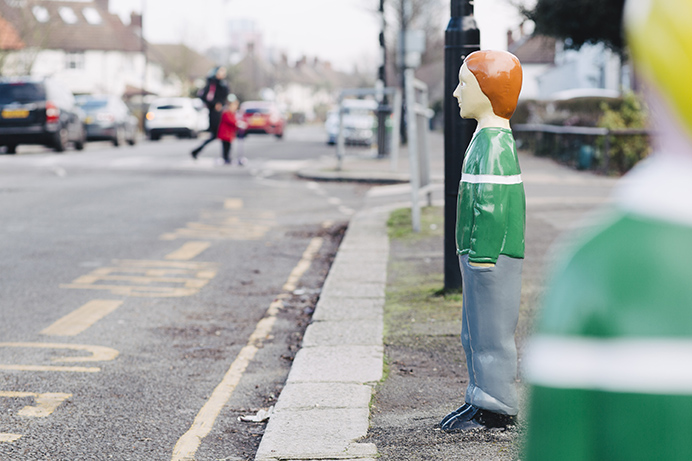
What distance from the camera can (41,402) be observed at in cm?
411

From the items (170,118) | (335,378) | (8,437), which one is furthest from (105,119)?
(8,437)

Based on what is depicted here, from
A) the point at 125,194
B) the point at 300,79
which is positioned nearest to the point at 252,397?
the point at 125,194

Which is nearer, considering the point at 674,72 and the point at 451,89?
the point at 674,72

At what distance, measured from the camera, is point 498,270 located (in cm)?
308

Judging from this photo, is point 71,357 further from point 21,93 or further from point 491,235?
point 21,93

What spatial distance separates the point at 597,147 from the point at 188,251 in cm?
1111

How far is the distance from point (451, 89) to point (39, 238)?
5061mm

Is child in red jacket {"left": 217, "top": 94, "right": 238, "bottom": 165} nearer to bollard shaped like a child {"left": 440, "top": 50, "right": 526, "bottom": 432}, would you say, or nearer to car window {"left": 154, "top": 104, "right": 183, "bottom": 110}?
bollard shaped like a child {"left": 440, "top": 50, "right": 526, "bottom": 432}

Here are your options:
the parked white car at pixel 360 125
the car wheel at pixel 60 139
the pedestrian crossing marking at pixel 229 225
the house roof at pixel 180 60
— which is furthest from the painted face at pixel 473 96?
the house roof at pixel 180 60

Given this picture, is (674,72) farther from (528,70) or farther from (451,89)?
(528,70)

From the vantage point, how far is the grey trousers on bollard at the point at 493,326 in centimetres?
310

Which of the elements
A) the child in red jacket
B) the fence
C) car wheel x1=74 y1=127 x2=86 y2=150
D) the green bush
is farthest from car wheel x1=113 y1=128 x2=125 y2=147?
the green bush

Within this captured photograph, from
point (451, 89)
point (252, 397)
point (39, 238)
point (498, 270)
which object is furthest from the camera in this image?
point (39, 238)

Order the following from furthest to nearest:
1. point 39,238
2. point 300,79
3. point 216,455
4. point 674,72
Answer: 1. point 300,79
2. point 39,238
3. point 216,455
4. point 674,72
